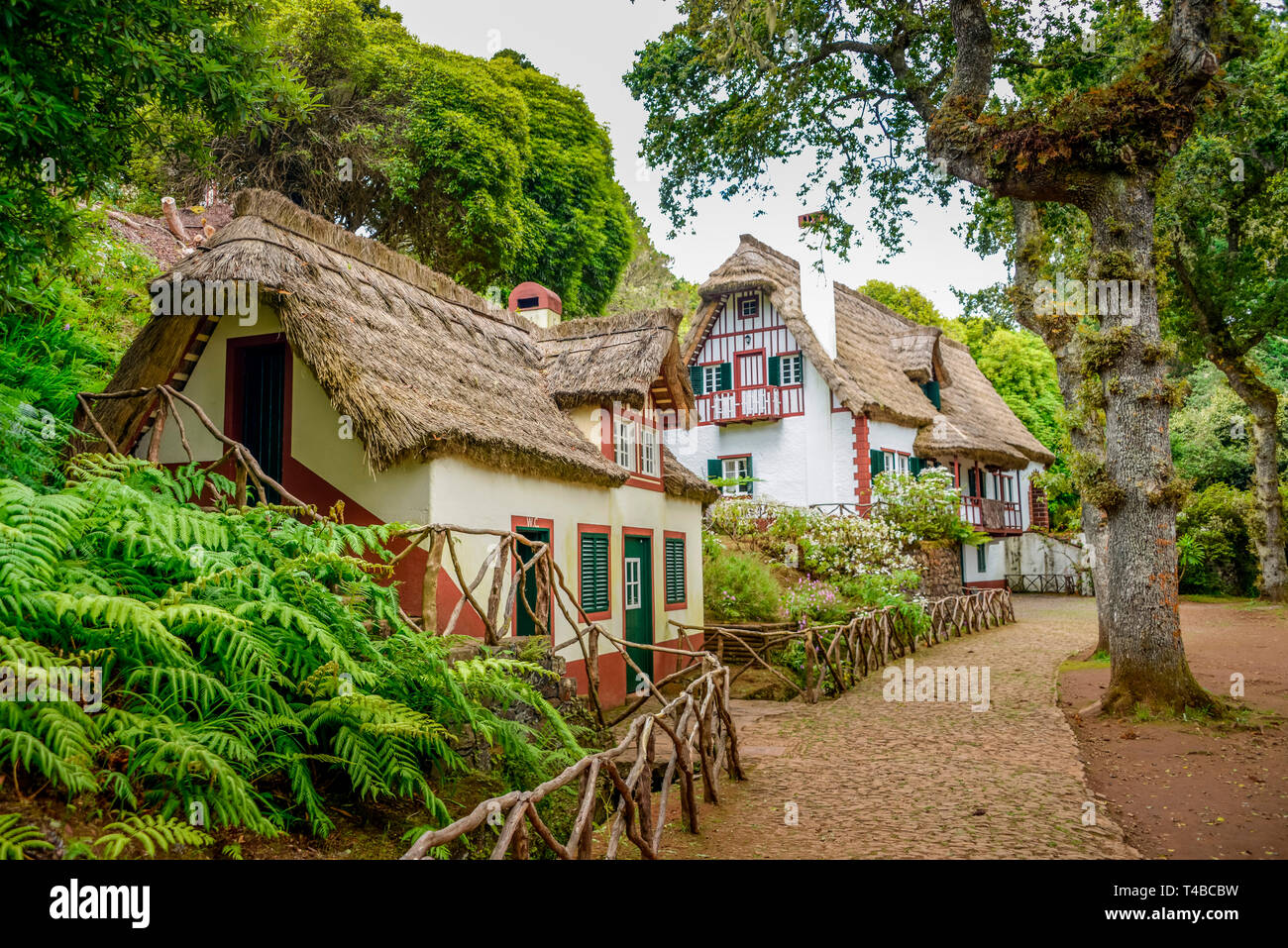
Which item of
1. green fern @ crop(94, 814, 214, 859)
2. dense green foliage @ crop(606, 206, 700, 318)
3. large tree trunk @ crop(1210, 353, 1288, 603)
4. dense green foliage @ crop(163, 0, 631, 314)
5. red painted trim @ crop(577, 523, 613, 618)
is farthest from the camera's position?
dense green foliage @ crop(606, 206, 700, 318)

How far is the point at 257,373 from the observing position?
31.0 ft

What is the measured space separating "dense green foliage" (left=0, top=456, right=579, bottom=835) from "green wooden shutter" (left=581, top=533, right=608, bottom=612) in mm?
5250

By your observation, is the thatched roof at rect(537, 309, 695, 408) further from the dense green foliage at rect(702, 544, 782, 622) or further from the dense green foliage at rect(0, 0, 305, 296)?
the dense green foliage at rect(0, 0, 305, 296)

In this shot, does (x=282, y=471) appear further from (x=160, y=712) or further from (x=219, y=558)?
(x=160, y=712)

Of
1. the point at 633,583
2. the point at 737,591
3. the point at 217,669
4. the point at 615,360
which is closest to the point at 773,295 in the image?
the point at 737,591

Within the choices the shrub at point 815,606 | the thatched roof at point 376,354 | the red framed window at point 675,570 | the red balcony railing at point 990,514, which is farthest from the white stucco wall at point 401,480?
the red balcony railing at point 990,514

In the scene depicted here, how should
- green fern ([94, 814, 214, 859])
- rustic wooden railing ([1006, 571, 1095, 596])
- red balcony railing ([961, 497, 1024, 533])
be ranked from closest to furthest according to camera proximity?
green fern ([94, 814, 214, 859])
red balcony railing ([961, 497, 1024, 533])
rustic wooden railing ([1006, 571, 1095, 596])

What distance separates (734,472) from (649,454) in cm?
1156

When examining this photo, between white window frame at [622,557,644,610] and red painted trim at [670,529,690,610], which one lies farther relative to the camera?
red painted trim at [670,529,690,610]

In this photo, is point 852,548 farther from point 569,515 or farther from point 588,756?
point 588,756

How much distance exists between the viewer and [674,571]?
555 inches

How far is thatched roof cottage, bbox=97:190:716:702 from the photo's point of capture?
27.9ft

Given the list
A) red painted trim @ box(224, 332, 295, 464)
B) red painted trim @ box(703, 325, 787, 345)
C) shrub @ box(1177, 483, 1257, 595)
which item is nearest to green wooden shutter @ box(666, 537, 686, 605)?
red painted trim @ box(224, 332, 295, 464)

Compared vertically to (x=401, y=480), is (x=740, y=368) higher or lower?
higher
